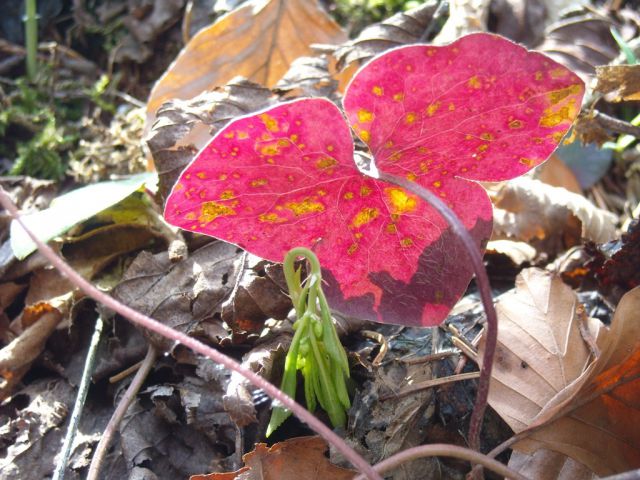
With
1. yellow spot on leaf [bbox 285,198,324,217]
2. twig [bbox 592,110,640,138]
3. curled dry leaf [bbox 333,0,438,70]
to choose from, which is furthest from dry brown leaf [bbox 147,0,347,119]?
yellow spot on leaf [bbox 285,198,324,217]

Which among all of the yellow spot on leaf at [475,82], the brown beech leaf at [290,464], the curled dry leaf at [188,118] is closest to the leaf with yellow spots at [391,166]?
the yellow spot on leaf at [475,82]

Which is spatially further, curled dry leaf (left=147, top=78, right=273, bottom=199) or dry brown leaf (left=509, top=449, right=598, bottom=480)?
curled dry leaf (left=147, top=78, right=273, bottom=199)

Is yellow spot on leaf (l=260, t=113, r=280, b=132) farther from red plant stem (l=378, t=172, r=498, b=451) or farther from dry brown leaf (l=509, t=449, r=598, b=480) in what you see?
dry brown leaf (l=509, t=449, r=598, b=480)

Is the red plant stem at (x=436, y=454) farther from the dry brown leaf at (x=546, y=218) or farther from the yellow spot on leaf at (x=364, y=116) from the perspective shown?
the dry brown leaf at (x=546, y=218)

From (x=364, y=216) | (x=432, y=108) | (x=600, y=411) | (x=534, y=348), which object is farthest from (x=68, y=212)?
(x=600, y=411)

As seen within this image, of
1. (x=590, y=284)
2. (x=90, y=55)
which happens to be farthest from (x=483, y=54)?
(x=90, y=55)

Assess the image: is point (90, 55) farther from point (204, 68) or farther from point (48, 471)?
point (48, 471)
